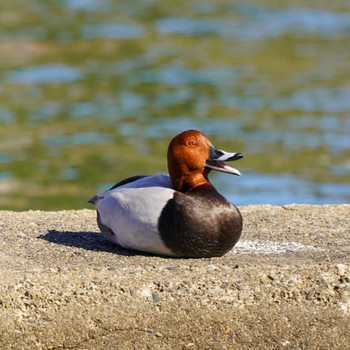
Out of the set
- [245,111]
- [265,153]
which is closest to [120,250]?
[265,153]

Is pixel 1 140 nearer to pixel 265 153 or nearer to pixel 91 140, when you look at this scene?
pixel 91 140

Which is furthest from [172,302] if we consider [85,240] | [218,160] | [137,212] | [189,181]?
[85,240]

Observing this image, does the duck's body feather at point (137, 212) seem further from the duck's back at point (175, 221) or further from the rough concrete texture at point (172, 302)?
the rough concrete texture at point (172, 302)

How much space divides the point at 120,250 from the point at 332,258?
113cm

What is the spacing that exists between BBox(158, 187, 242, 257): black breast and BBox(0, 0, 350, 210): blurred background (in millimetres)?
4874

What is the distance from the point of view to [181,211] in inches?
203

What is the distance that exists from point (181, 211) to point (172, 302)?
48 cm

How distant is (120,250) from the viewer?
5.59m

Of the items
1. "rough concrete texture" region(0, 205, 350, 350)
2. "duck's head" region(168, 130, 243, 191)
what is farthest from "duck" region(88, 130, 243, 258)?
"rough concrete texture" region(0, 205, 350, 350)

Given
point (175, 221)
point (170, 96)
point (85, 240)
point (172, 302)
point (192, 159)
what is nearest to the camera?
point (172, 302)

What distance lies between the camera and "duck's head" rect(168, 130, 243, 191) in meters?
5.33

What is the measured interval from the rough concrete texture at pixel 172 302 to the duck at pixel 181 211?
4.1 inches

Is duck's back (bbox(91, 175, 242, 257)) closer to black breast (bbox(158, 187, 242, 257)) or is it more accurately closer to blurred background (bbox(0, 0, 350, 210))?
black breast (bbox(158, 187, 242, 257))

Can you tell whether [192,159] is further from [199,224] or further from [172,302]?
[172,302]
